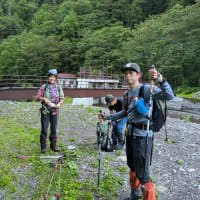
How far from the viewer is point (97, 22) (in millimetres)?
52969

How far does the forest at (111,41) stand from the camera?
2784 centimetres

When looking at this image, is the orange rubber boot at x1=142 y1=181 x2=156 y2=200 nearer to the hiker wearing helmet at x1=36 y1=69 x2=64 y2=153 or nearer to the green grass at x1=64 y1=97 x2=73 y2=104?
the hiker wearing helmet at x1=36 y1=69 x2=64 y2=153

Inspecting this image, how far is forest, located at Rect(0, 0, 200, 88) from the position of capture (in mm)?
27844

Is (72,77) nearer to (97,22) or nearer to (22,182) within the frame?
(97,22)

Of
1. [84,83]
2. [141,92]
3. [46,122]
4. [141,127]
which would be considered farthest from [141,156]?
[84,83]

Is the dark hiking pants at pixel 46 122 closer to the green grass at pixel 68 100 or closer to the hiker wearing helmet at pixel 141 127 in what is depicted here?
the hiker wearing helmet at pixel 141 127

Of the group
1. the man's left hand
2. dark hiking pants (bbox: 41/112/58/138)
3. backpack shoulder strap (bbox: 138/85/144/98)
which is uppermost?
the man's left hand

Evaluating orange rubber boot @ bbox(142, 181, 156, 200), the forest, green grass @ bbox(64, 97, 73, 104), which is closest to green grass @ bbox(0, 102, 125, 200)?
orange rubber boot @ bbox(142, 181, 156, 200)

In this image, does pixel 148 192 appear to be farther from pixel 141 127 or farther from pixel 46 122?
pixel 46 122

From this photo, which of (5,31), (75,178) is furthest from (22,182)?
(5,31)

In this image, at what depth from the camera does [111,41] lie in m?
40.3

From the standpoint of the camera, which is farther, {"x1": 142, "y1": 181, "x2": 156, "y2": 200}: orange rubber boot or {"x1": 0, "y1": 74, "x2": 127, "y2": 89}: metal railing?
{"x1": 0, "y1": 74, "x2": 127, "y2": 89}: metal railing

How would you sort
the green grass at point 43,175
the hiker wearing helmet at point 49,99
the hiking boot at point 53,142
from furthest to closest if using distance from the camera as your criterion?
the hiking boot at point 53,142 < the hiker wearing helmet at point 49,99 < the green grass at point 43,175

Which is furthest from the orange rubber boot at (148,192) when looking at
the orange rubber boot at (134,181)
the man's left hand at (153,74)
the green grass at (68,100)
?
the green grass at (68,100)
